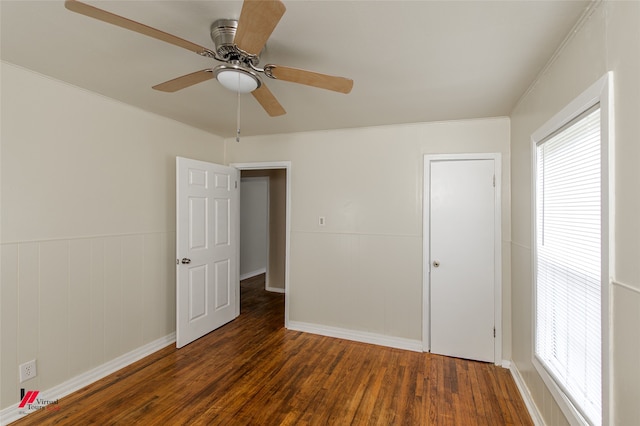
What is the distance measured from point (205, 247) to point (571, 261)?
3187mm

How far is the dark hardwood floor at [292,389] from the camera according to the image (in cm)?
209

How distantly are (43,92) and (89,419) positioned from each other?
232 centimetres

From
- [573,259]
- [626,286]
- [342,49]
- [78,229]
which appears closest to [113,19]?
[342,49]

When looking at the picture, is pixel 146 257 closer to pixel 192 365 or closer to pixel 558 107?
pixel 192 365

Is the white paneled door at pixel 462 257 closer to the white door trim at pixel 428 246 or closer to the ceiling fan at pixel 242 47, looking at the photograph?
the white door trim at pixel 428 246

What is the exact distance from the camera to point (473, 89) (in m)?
2.29

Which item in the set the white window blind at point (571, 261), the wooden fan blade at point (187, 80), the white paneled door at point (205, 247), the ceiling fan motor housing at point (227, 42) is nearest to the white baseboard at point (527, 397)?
the white window blind at point (571, 261)

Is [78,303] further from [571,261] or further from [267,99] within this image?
[571,261]

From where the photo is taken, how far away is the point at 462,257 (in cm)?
299

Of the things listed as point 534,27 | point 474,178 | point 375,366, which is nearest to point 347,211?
point 474,178

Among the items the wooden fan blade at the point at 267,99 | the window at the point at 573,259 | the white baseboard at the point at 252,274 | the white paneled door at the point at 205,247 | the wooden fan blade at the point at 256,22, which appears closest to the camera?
the wooden fan blade at the point at 256,22

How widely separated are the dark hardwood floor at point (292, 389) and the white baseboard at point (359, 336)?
0.09 meters

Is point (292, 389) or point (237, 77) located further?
point (292, 389)

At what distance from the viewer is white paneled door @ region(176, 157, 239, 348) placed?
308cm
